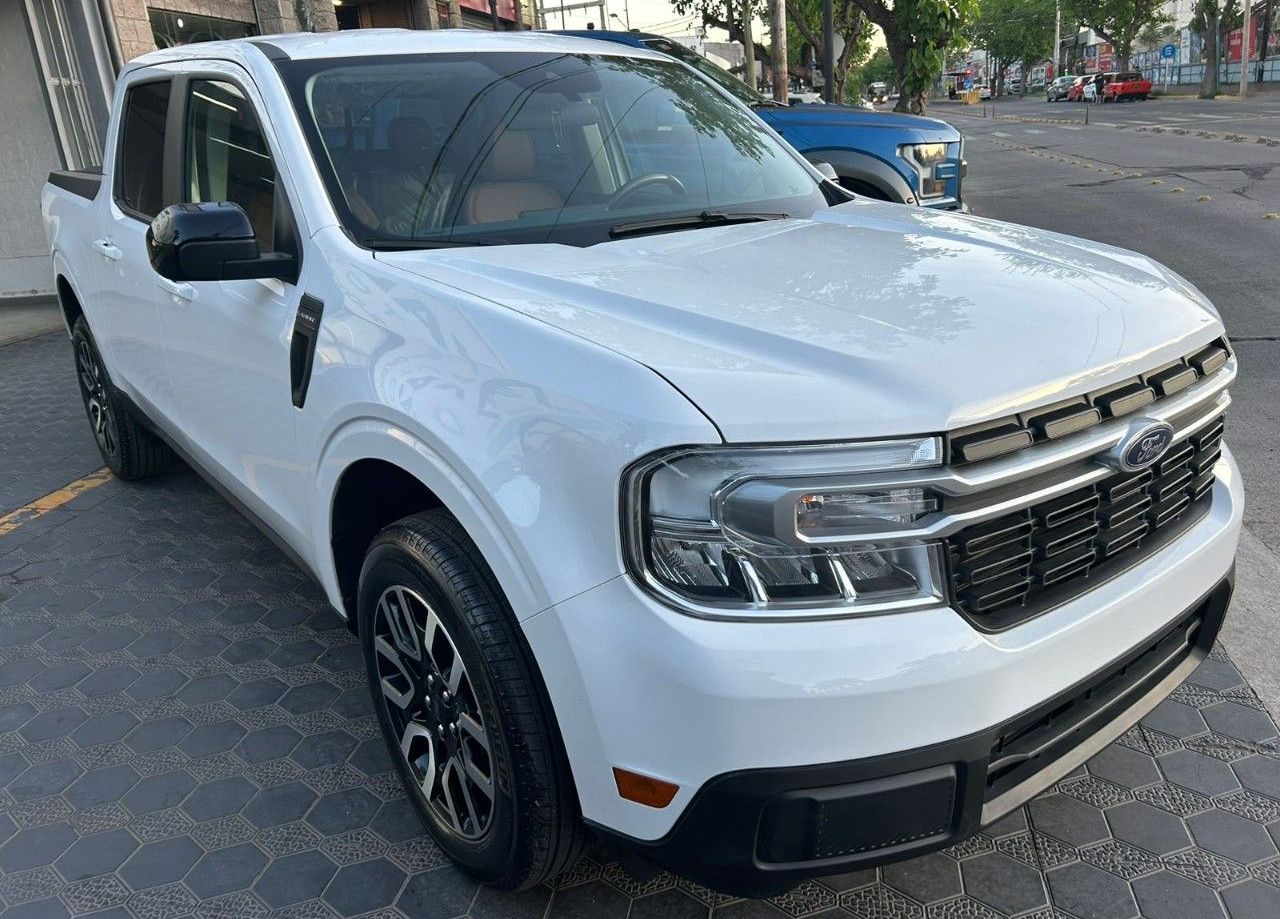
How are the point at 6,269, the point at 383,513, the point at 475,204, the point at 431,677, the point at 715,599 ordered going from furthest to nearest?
1. the point at 6,269
2. the point at 475,204
3. the point at 383,513
4. the point at 431,677
5. the point at 715,599

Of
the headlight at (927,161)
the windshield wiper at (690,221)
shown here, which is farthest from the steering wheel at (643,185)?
the headlight at (927,161)

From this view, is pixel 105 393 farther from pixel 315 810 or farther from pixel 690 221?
pixel 690 221

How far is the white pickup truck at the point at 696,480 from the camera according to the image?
1722 mm

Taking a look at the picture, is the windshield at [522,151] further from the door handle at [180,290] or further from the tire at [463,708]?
the tire at [463,708]

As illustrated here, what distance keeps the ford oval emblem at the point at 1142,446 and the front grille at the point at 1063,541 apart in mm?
31

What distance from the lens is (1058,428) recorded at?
6.10ft

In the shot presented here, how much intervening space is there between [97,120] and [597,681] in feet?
39.1

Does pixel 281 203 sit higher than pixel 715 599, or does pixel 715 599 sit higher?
pixel 281 203

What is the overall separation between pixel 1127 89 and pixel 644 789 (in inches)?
2429

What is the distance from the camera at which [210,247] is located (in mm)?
2486

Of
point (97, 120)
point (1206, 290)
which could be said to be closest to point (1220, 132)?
point (1206, 290)

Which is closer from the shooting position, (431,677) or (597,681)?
(597,681)

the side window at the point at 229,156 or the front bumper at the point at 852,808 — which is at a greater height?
the side window at the point at 229,156

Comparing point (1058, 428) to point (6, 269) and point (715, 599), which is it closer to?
point (715, 599)
